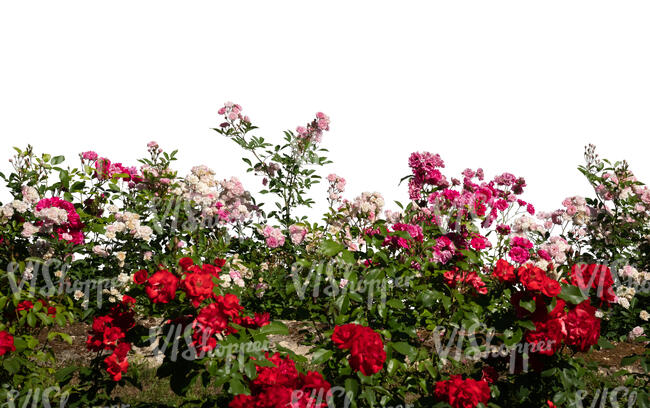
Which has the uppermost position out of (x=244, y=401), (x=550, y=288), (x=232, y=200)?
(x=232, y=200)

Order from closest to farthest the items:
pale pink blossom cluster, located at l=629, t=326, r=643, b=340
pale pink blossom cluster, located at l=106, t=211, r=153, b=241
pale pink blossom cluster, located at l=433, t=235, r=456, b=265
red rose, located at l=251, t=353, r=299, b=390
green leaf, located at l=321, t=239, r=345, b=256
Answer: red rose, located at l=251, t=353, r=299, b=390, green leaf, located at l=321, t=239, r=345, b=256, pale pink blossom cluster, located at l=433, t=235, r=456, b=265, pale pink blossom cluster, located at l=106, t=211, r=153, b=241, pale pink blossom cluster, located at l=629, t=326, r=643, b=340

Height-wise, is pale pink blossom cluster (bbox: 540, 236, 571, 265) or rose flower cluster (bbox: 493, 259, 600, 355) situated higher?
pale pink blossom cluster (bbox: 540, 236, 571, 265)

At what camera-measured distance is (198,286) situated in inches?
111

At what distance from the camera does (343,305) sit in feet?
10.7

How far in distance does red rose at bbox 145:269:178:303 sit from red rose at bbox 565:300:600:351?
218 cm

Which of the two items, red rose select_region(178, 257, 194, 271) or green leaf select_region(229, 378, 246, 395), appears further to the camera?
red rose select_region(178, 257, 194, 271)

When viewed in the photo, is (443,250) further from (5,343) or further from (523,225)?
(5,343)

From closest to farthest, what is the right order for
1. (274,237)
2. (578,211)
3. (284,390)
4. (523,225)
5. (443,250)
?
(284,390)
(443,250)
(523,225)
(274,237)
(578,211)

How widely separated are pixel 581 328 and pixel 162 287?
7.59ft

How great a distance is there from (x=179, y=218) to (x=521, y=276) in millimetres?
4514

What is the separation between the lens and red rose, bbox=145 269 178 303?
113 inches

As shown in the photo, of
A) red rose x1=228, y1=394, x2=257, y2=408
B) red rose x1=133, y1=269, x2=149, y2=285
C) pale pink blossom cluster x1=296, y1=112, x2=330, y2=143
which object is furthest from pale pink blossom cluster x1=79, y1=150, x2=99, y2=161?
red rose x1=228, y1=394, x2=257, y2=408

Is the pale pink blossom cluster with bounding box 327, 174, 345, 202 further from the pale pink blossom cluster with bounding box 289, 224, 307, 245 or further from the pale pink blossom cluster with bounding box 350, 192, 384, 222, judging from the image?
the pale pink blossom cluster with bounding box 350, 192, 384, 222

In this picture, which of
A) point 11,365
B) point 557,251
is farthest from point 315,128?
point 11,365
